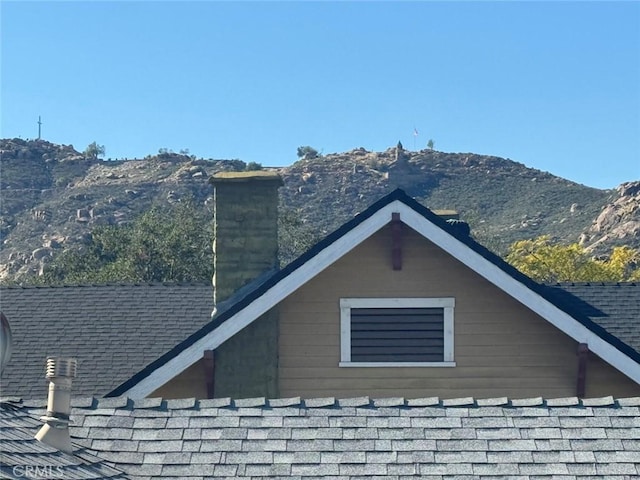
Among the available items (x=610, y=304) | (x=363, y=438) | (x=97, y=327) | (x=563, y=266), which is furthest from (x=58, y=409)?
(x=563, y=266)

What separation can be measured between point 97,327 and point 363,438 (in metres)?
8.64

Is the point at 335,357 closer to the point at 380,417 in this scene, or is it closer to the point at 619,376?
the point at 619,376

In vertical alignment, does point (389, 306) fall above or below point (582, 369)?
above

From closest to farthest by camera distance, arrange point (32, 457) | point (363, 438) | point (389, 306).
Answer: point (32, 457), point (363, 438), point (389, 306)

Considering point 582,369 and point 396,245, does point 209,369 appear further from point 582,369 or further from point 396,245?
point 582,369

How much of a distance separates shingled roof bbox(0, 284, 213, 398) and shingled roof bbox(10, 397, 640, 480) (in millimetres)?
6017

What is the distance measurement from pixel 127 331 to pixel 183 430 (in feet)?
25.2

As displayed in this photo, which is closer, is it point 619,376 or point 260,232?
point 619,376

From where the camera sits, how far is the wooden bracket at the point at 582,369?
40.6ft

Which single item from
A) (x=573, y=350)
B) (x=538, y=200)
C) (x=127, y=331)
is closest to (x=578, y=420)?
(x=573, y=350)

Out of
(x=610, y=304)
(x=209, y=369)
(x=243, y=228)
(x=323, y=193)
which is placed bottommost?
(x=209, y=369)

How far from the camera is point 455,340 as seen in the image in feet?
42.5

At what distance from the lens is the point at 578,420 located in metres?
8.51

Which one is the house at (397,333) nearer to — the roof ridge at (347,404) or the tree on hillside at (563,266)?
the roof ridge at (347,404)
